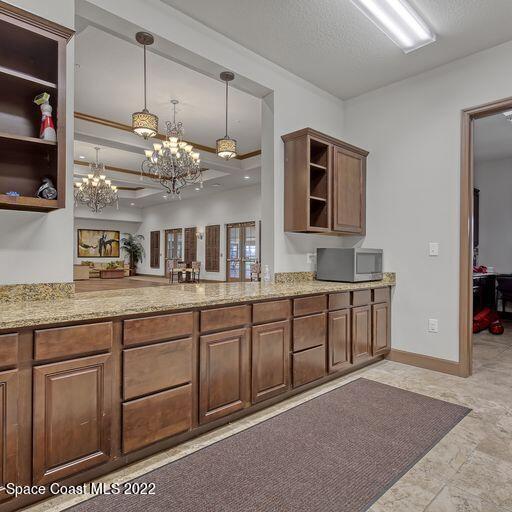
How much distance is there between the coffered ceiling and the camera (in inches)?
156

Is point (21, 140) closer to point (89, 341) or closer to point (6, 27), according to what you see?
point (6, 27)

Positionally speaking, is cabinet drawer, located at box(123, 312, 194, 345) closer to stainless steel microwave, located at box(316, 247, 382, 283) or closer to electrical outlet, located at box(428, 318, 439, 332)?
stainless steel microwave, located at box(316, 247, 382, 283)

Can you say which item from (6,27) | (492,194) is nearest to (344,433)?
(6,27)

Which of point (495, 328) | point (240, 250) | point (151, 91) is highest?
point (151, 91)

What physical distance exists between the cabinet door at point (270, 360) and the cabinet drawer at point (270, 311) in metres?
0.05

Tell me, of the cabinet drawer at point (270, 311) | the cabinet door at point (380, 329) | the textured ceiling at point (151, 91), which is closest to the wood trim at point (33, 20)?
the textured ceiling at point (151, 91)

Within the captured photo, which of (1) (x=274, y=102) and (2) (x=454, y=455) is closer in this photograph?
(2) (x=454, y=455)

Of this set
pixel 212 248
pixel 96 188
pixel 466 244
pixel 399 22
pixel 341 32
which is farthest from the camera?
pixel 212 248

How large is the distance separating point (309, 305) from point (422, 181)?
1.92m

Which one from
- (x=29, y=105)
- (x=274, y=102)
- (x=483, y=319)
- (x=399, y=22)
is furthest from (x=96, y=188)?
(x=483, y=319)

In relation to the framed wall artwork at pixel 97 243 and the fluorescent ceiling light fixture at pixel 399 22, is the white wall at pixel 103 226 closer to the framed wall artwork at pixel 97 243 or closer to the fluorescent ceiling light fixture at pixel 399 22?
the framed wall artwork at pixel 97 243

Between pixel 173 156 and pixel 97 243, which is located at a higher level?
pixel 173 156

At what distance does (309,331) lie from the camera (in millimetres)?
2918

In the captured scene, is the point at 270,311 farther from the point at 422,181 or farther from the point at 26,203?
the point at 422,181
